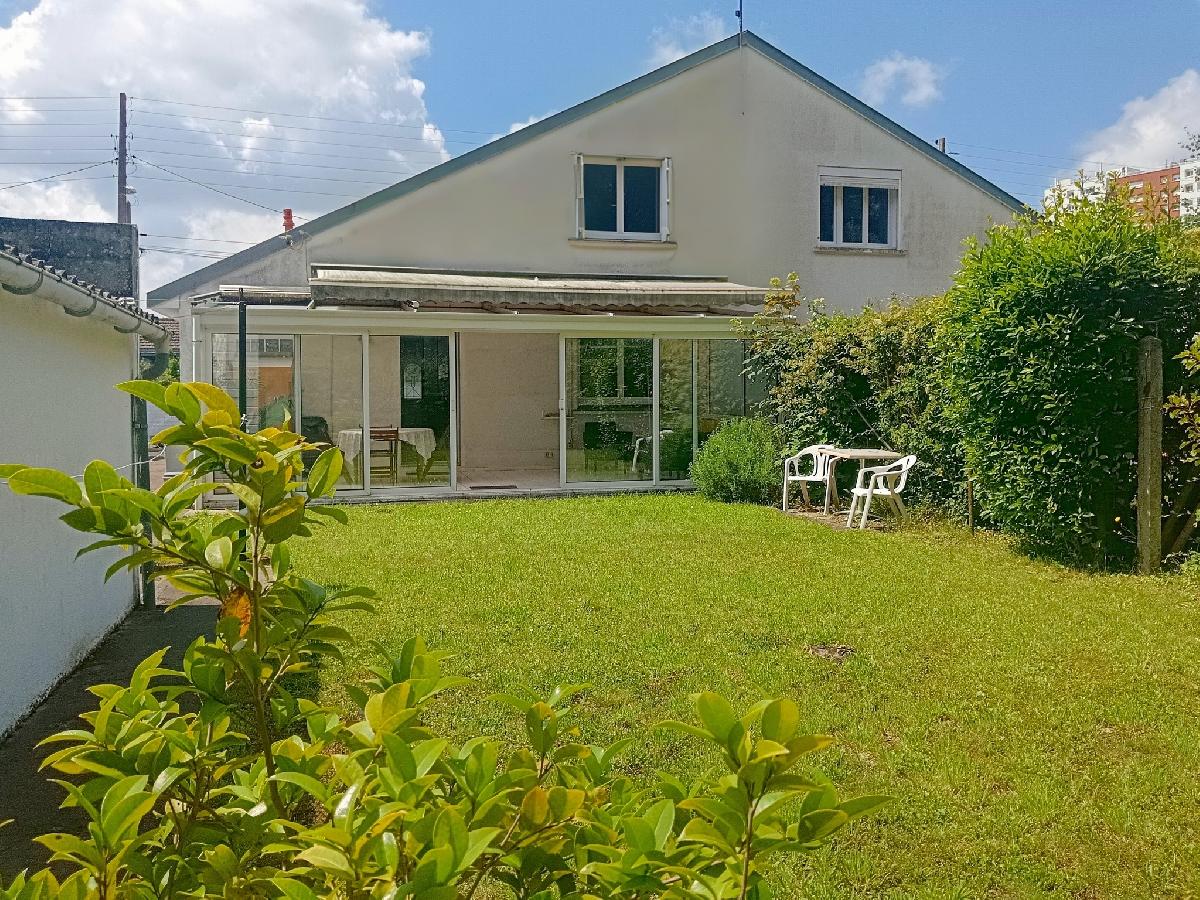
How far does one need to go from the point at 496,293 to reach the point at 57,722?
13624mm

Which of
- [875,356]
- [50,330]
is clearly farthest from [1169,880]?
[875,356]

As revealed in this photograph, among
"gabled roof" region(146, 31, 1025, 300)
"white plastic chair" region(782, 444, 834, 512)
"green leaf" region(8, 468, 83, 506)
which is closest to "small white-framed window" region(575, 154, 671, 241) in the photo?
"gabled roof" region(146, 31, 1025, 300)

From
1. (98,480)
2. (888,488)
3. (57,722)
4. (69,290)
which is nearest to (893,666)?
(57,722)

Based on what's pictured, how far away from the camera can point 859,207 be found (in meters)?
24.2

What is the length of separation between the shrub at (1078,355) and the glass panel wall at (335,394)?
38.4 feet

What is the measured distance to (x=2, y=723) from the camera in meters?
6.04

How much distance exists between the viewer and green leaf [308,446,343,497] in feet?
7.01

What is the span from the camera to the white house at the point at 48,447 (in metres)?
6.32

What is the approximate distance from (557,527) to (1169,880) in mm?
11229

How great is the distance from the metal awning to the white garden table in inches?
196

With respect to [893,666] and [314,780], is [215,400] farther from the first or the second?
[893,666]

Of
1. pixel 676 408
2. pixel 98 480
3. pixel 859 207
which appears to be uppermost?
pixel 859 207

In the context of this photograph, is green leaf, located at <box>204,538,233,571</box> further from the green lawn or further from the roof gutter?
the roof gutter

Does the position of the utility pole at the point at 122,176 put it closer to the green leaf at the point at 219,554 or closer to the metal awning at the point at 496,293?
the metal awning at the point at 496,293
